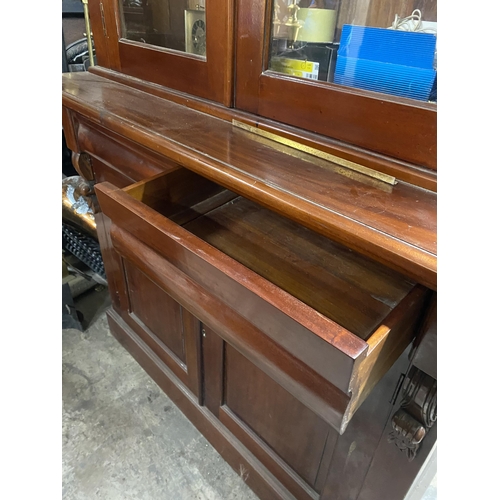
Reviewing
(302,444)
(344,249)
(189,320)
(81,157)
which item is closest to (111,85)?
(81,157)

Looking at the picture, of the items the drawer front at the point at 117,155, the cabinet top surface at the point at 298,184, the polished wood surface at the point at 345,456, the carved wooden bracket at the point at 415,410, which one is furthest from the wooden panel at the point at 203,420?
the cabinet top surface at the point at 298,184

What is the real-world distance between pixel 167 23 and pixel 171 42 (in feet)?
0.17

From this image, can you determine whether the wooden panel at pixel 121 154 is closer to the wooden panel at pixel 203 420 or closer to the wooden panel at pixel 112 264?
the wooden panel at pixel 112 264

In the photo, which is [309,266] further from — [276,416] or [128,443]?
[128,443]

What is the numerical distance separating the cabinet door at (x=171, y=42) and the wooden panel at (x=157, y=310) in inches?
20.0

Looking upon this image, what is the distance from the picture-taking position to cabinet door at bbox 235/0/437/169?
0.57 metres

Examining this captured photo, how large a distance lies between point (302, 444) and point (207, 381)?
31 centimetres

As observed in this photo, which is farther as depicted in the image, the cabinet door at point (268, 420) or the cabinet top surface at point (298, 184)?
the cabinet door at point (268, 420)

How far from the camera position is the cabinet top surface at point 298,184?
0.47 m

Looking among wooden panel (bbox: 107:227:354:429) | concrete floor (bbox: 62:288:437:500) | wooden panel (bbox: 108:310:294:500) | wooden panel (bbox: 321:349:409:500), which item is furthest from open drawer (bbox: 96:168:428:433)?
concrete floor (bbox: 62:288:437:500)

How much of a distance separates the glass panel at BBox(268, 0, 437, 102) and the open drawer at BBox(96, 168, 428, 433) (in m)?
0.29

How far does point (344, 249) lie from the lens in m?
0.72

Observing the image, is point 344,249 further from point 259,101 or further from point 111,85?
point 111,85

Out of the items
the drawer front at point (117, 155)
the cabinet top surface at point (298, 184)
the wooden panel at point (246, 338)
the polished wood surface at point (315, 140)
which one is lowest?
the wooden panel at point (246, 338)
